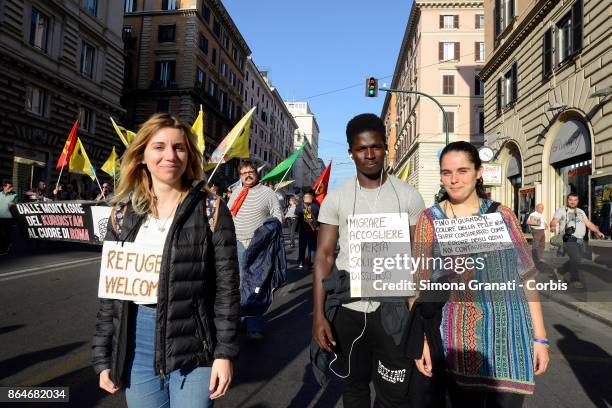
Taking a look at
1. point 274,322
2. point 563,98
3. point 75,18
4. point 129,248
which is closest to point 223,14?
point 75,18

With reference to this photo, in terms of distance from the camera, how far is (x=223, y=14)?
4019 cm

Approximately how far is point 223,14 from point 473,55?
925 inches

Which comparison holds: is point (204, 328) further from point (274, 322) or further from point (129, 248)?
point (274, 322)

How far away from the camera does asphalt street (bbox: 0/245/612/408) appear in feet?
10.5

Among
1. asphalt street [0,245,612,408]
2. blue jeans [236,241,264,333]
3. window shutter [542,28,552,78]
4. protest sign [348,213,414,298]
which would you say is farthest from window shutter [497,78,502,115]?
protest sign [348,213,414,298]

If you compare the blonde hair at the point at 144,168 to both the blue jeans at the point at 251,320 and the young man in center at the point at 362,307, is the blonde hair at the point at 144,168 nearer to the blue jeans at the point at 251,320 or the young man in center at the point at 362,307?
the young man in center at the point at 362,307

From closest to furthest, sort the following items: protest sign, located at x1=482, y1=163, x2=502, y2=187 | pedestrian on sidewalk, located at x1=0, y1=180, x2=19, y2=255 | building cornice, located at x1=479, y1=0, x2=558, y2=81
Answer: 1. pedestrian on sidewalk, located at x1=0, y1=180, x2=19, y2=255
2. building cornice, located at x1=479, y1=0, x2=558, y2=81
3. protest sign, located at x1=482, y1=163, x2=502, y2=187

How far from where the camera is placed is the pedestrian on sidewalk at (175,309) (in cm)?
164

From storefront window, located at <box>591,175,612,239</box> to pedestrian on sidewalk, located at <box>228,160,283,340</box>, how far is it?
948cm

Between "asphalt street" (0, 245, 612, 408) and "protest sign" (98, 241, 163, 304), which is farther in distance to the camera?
"asphalt street" (0, 245, 612, 408)

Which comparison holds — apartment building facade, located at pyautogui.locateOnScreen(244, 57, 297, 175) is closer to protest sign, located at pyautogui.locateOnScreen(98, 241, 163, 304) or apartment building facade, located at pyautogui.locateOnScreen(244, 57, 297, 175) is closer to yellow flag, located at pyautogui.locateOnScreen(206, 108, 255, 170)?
yellow flag, located at pyautogui.locateOnScreen(206, 108, 255, 170)

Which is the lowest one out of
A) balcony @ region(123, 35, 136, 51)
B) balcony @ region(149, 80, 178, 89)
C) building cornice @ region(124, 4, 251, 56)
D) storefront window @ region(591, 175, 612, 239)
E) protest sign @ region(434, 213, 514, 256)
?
protest sign @ region(434, 213, 514, 256)

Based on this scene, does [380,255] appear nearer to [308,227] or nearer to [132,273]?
[132,273]

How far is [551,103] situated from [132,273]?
16.0m
